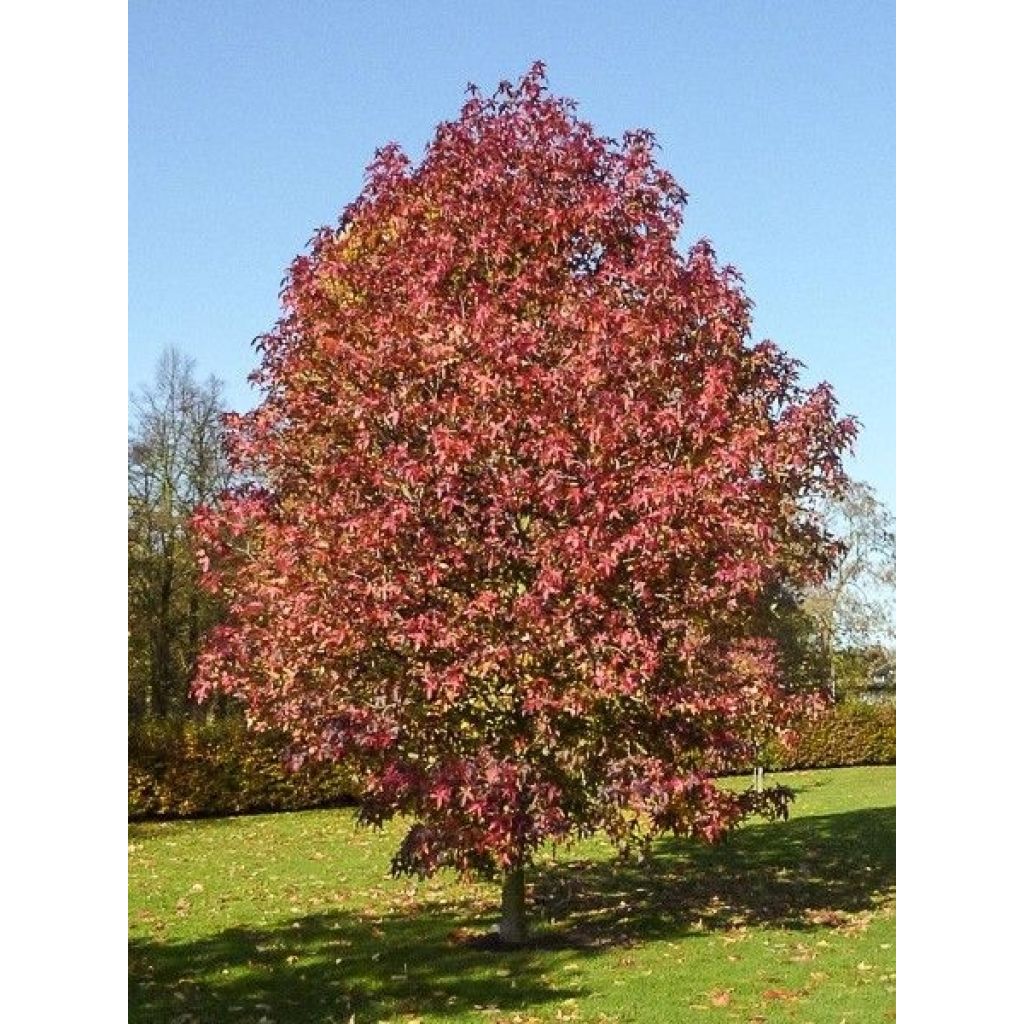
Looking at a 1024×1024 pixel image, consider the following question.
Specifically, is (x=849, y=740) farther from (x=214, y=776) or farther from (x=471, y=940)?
(x=471, y=940)

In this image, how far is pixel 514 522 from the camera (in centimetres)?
551

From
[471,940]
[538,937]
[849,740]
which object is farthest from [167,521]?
[538,937]

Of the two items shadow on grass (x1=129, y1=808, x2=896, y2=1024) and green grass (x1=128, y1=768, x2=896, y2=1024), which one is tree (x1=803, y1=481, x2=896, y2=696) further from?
shadow on grass (x1=129, y1=808, x2=896, y2=1024)

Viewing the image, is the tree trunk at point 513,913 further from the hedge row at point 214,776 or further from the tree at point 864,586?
the tree at point 864,586

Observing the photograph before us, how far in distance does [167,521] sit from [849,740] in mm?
8513

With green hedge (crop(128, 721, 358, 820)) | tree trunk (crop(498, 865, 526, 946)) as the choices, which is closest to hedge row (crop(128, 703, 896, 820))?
green hedge (crop(128, 721, 358, 820))

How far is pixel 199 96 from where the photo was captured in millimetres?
6410

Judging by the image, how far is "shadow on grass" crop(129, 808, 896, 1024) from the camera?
5195 millimetres

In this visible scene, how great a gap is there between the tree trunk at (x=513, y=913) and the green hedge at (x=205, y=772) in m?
5.99

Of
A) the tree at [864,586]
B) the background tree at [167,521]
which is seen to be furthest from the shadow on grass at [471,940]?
the tree at [864,586]

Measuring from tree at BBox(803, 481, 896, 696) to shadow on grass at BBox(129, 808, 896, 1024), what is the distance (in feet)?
29.4

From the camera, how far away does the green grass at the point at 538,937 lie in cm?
508
